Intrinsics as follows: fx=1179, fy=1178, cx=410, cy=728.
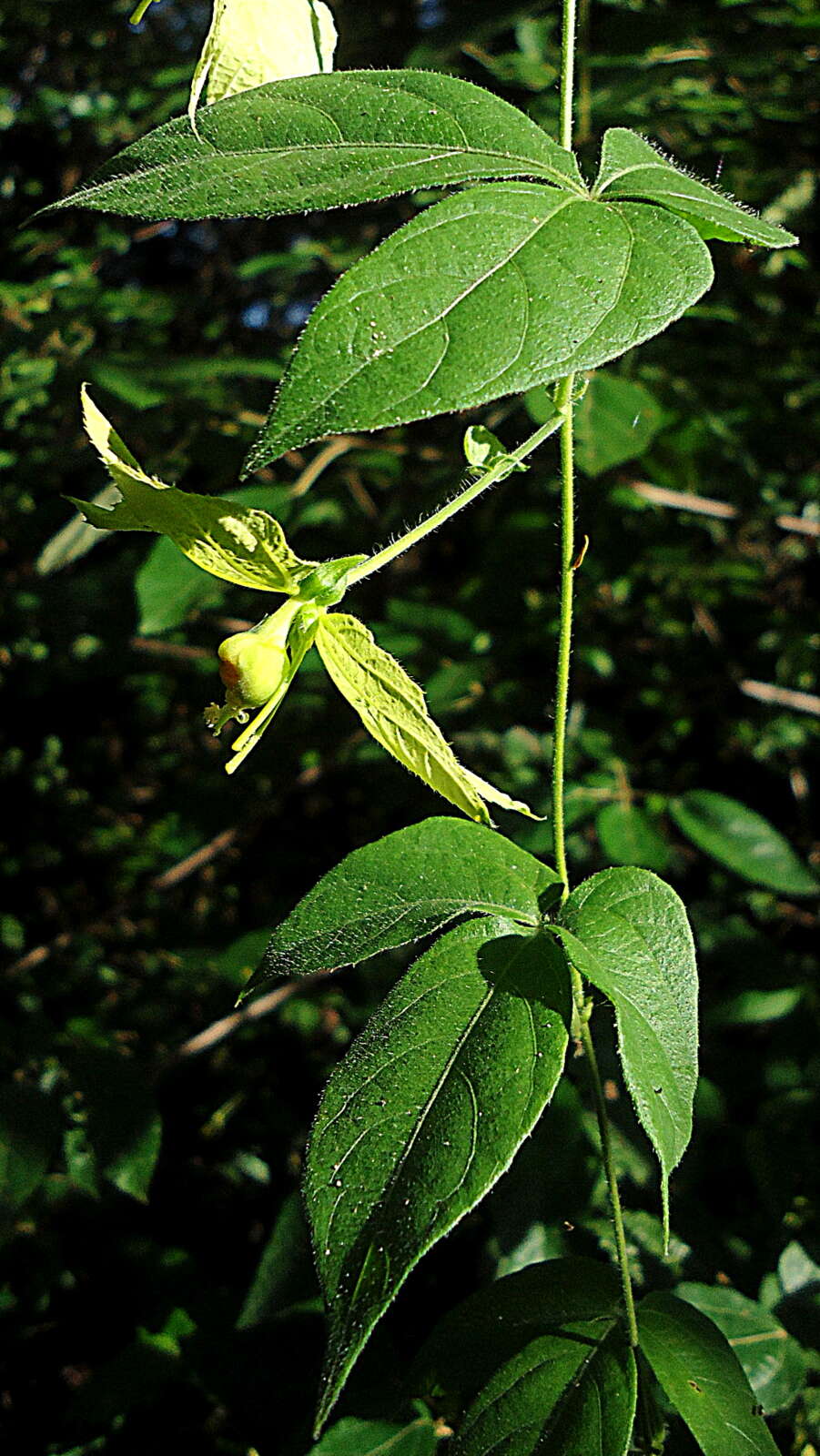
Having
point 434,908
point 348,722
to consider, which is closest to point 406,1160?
point 434,908

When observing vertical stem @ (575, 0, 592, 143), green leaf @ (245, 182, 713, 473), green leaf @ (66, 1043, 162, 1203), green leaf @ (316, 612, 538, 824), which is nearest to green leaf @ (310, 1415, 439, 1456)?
green leaf @ (66, 1043, 162, 1203)

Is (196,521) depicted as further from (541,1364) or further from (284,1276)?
(284,1276)

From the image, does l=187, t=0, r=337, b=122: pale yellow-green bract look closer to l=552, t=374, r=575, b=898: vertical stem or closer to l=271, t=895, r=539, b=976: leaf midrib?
l=552, t=374, r=575, b=898: vertical stem

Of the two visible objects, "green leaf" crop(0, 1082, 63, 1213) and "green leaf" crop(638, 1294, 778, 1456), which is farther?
"green leaf" crop(0, 1082, 63, 1213)

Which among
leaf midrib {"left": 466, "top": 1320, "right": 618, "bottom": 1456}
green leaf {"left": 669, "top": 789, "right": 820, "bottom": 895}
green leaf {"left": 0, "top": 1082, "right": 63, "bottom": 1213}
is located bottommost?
green leaf {"left": 669, "top": 789, "right": 820, "bottom": 895}

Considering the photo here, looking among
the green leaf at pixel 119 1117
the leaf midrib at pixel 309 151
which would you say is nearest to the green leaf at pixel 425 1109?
the leaf midrib at pixel 309 151

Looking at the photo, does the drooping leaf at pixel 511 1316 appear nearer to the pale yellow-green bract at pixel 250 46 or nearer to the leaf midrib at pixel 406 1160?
the leaf midrib at pixel 406 1160

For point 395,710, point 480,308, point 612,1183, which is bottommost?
point 612,1183

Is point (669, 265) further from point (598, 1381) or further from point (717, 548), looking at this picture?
point (717, 548)
